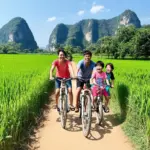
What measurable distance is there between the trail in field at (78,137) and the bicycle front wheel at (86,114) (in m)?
0.16

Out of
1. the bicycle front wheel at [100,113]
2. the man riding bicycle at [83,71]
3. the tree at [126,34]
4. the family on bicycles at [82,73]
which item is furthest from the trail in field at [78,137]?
the tree at [126,34]

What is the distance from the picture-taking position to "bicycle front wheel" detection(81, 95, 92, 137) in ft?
16.7

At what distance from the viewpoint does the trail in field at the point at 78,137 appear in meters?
4.82

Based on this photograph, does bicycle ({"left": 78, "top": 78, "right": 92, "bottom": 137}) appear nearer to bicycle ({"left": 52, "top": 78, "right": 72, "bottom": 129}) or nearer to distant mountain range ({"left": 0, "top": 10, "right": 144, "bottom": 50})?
bicycle ({"left": 52, "top": 78, "right": 72, "bottom": 129})

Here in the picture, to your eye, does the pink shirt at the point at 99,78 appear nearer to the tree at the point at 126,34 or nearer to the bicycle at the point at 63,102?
the bicycle at the point at 63,102

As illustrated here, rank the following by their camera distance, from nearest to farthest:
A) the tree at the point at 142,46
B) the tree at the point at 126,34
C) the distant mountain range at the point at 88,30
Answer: the tree at the point at 142,46
the tree at the point at 126,34
the distant mountain range at the point at 88,30

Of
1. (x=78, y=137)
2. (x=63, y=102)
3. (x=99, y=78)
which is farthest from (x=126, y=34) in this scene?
(x=78, y=137)

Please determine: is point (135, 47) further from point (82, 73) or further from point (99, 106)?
point (99, 106)

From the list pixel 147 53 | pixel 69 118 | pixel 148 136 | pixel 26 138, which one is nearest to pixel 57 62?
pixel 69 118

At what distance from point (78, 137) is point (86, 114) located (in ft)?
1.50

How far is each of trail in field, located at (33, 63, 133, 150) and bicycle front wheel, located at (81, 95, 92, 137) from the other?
6.1 inches

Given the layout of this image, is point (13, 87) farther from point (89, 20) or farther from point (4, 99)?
point (89, 20)

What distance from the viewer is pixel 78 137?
5254 mm

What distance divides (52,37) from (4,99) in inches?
7044
